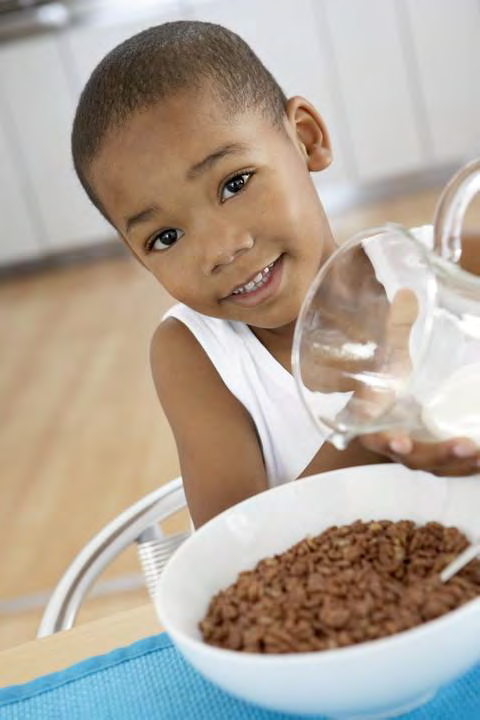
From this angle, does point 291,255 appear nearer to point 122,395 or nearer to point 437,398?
point 437,398

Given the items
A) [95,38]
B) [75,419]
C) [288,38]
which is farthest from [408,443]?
[95,38]

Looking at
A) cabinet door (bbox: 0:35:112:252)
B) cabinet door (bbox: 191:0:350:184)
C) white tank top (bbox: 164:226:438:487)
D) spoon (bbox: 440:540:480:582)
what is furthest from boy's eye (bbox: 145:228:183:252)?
cabinet door (bbox: 0:35:112:252)

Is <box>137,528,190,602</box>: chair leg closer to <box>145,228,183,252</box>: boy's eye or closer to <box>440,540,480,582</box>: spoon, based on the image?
<box>145,228,183,252</box>: boy's eye

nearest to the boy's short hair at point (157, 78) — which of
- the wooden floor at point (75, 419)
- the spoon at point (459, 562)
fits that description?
the spoon at point (459, 562)

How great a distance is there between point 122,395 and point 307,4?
6.42 feet

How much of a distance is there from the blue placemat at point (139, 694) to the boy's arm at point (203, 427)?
218 mm

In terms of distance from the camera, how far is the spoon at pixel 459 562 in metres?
0.61

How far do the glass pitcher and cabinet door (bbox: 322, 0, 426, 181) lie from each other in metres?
3.66

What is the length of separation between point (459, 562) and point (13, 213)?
4194 millimetres

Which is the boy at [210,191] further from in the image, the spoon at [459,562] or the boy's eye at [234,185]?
the spoon at [459,562]

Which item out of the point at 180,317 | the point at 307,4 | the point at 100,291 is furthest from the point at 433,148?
the point at 180,317

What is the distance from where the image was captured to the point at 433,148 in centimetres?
429

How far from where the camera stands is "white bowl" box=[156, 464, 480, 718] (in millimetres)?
531

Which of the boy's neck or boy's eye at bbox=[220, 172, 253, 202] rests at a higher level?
boy's eye at bbox=[220, 172, 253, 202]
